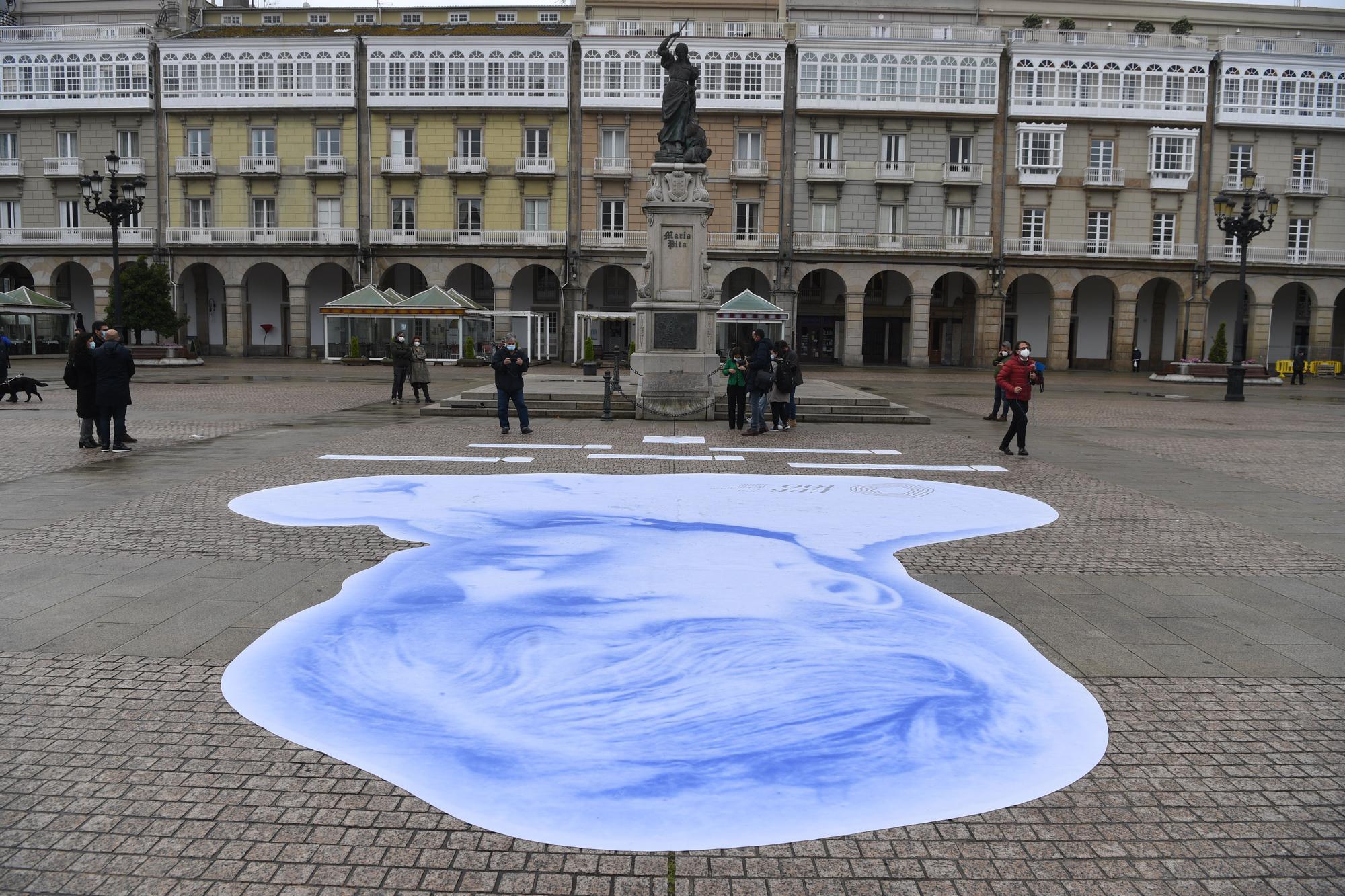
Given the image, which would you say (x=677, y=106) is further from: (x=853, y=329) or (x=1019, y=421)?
(x=853, y=329)

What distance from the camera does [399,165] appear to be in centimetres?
4697

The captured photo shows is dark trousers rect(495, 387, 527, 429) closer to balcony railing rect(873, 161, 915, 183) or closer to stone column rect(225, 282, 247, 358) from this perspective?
balcony railing rect(873, 161, 915, 183)

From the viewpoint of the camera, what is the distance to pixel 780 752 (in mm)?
4160

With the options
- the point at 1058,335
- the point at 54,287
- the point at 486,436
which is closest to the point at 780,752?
the point at 486,436

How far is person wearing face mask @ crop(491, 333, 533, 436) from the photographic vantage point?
16000mm

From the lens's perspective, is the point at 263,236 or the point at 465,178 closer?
the point at 465,178

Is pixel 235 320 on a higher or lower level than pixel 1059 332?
lower

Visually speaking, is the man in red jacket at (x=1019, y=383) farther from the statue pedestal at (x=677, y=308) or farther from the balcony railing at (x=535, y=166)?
the balcony railing at (x=535, y=166)

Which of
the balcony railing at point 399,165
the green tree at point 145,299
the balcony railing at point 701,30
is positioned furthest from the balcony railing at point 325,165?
the balcony railing at point 701,30

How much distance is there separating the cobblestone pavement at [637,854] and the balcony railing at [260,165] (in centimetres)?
3840

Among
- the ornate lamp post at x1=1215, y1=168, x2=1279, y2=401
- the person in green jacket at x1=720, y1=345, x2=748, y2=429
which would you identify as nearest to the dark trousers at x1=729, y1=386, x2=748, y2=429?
the person in green jacket at x1=720, y1=345, x2=748, y2=429

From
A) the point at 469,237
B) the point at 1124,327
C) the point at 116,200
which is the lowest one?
the point at 1124,327

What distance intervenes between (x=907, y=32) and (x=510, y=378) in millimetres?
38949

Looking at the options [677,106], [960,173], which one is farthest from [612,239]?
[677,106]
